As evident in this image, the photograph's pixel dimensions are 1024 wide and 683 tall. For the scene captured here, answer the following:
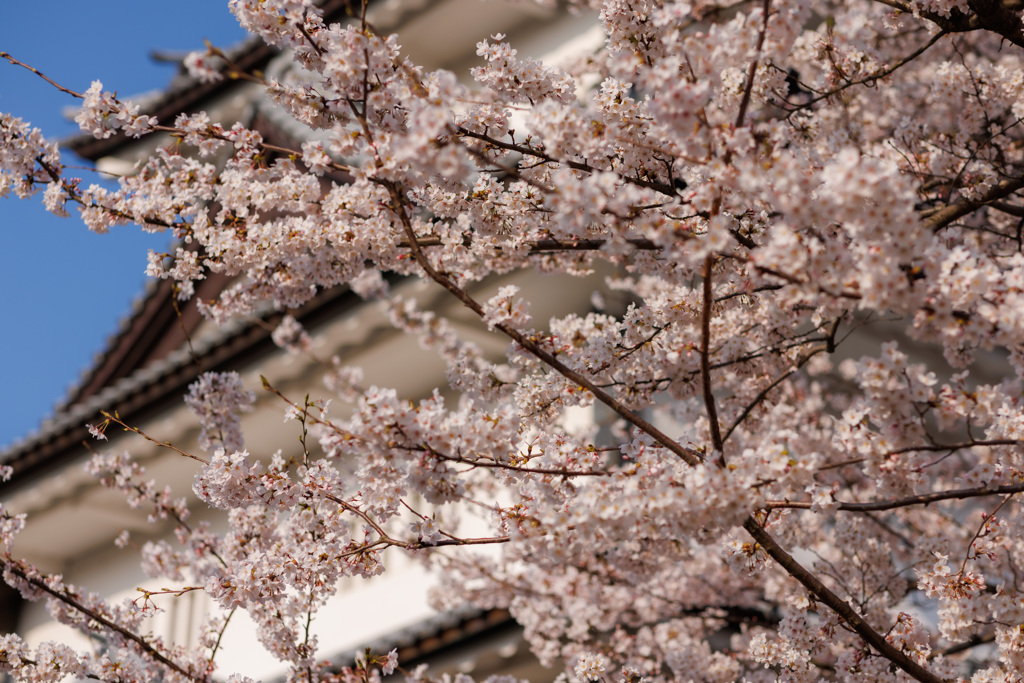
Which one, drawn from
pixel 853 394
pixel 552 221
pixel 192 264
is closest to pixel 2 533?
pixel 192 264

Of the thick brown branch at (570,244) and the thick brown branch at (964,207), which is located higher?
the thick brown branch at (570,244)

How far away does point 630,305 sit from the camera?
4.08 metres

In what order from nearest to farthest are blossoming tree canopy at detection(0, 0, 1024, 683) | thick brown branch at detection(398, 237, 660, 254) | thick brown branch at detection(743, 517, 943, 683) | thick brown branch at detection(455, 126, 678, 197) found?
1. blossoming tree canopy at detection(0, 0, 1024, 683)
2. thick brown branch at detection(743, 517, 943, 683)
3. thick brown branch at detection(455, 126, 678, 197)
4. thick brown branch at detection(398, 237, 660, 254)

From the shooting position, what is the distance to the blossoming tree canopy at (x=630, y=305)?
2.40m

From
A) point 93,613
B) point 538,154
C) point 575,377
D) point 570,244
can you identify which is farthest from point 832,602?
point 93,613

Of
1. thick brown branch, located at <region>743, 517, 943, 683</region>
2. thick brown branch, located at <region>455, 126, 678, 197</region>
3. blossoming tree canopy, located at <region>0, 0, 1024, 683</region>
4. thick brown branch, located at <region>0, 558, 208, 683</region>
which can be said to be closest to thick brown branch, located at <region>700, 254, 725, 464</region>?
blossoming tree canopy, located at <region>0, 0, 1024, 683</region>

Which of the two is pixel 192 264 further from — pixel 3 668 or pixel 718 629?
pixel 718 629

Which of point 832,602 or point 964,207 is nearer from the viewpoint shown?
point 832,602

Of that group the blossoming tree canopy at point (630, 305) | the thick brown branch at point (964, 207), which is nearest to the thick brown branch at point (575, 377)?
the blossoming tree canopy at point (630, 305)

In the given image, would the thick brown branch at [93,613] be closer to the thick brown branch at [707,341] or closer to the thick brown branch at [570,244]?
the thick brown branch at [570,244]

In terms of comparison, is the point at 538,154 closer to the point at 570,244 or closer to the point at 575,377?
the point at 570,244

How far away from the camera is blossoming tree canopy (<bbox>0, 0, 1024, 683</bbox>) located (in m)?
2.40

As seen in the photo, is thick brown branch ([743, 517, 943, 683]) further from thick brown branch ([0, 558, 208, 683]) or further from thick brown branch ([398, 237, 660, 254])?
thick brown branch ([0, 558, 208, 683])

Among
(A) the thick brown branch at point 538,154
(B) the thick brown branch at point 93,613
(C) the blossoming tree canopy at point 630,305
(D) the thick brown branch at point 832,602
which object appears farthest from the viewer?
(B) the thick brown branch at point 93,613
